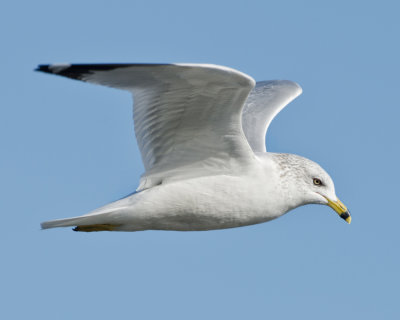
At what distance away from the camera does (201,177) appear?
9.46 m

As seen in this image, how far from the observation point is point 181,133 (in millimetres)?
9086

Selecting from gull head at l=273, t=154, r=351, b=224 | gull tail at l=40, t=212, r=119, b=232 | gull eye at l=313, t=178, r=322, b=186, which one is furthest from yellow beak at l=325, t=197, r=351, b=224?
gull tail at l=40, t=212, r=119, b=232

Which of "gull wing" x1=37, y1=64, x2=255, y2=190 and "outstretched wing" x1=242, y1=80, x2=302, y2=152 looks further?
"outstretched wing" x1=242, y1=80, x2=302, y2=152

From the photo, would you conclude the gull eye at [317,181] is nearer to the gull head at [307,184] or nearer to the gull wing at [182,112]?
the gull head at [307,184]

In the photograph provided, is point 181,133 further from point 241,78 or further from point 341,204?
point 341,204

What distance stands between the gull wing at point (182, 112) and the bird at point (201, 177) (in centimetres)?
1

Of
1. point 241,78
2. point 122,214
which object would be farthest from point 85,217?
point 241,78

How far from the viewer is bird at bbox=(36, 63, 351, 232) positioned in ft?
28.6

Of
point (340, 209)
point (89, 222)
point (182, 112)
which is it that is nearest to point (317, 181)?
point (340, 209)

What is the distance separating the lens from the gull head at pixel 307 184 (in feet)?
31.4

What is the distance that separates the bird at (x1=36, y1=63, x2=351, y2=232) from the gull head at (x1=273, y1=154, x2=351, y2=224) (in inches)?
0.4

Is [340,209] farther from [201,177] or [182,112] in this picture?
[182,112]

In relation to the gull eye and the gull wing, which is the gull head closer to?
the gull eye

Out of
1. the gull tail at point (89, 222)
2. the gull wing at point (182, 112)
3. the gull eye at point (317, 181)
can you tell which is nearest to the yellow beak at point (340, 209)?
the gull eye at point (317, 181)
